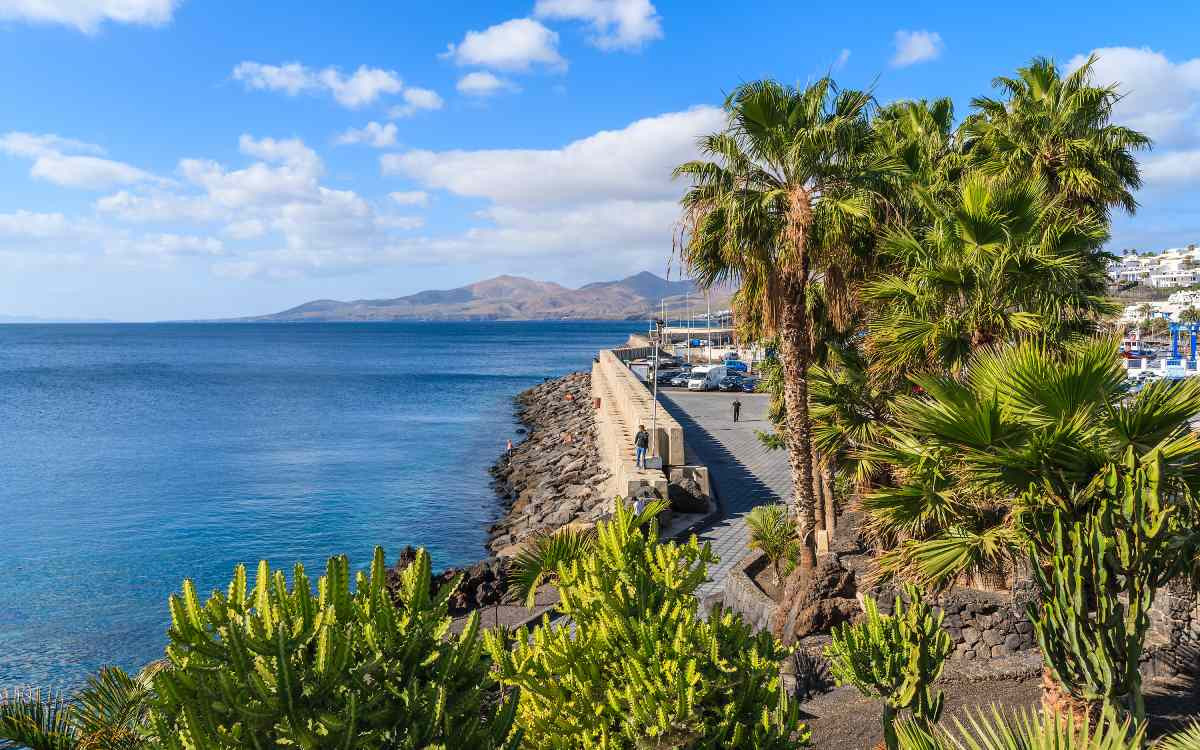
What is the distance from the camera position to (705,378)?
2140 inches

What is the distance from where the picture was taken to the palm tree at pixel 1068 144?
14867 mm

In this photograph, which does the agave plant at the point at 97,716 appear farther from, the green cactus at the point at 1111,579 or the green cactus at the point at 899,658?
the green cactus at the point at 1111,579

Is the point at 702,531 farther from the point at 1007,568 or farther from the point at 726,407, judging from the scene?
the point at 726,407

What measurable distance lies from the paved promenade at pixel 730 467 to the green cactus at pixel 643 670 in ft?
11.0

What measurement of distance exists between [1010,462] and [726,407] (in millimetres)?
37660

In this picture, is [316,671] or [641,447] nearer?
[316,671]

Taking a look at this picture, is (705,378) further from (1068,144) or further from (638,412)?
(1068,144)

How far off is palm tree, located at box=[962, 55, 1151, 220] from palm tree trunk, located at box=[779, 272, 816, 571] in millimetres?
5476

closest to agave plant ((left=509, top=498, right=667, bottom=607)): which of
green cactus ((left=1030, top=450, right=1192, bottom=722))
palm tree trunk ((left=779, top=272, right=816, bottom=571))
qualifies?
green cactus ((left=1030, top=450, right=1192, bottom=722))

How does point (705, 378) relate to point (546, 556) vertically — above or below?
below

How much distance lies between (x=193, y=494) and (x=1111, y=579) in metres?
32.3

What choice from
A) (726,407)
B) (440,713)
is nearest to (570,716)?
(440,713)

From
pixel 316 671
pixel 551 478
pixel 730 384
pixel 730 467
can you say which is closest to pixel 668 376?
pixel 730 384

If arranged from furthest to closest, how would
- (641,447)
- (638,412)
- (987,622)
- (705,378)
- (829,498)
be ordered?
(705,378), (638,412), (641,447), (829,498), (987,622)
